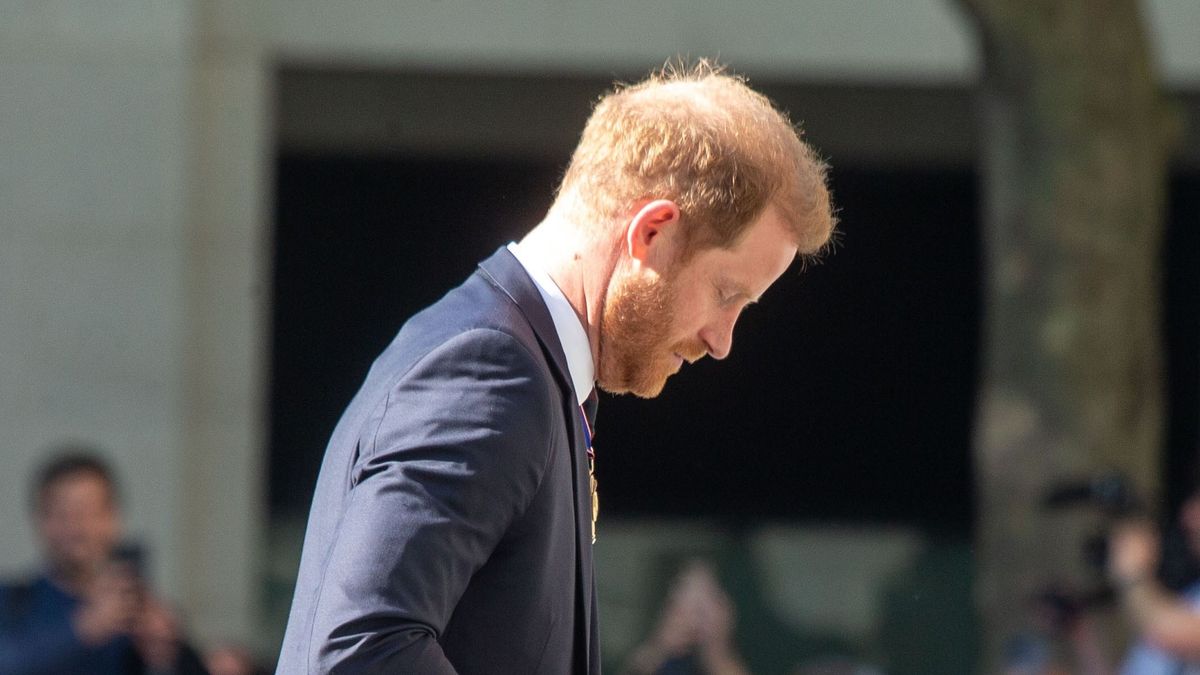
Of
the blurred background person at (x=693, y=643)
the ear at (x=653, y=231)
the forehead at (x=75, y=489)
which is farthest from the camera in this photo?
the blurred background person at (x=693, y=643)

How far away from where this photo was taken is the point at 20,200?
7559mm

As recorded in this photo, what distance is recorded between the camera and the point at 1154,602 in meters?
4.98

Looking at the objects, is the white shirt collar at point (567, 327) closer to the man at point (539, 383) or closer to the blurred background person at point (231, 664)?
the man at point (539, 383)

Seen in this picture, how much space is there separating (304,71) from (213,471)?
191 cm

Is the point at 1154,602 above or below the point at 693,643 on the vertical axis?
above

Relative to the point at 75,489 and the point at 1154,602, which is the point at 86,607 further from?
the point at 1154,602

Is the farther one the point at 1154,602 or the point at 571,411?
the point at 1154,602

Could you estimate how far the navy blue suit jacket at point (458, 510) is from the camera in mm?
1771

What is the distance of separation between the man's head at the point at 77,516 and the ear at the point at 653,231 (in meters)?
3.32

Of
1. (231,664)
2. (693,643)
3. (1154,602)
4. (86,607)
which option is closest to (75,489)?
(86,607)

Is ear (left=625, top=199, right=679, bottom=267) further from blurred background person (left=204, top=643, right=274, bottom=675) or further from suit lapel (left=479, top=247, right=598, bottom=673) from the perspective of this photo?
blurred background person (left=204, top=643, right=274, bottom=675)

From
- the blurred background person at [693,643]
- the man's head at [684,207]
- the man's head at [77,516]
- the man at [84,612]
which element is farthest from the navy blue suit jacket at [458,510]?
the blurred background person at [693,643]

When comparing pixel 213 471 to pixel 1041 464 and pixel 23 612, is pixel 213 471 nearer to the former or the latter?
pixel 23 612

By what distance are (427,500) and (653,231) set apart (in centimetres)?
42
